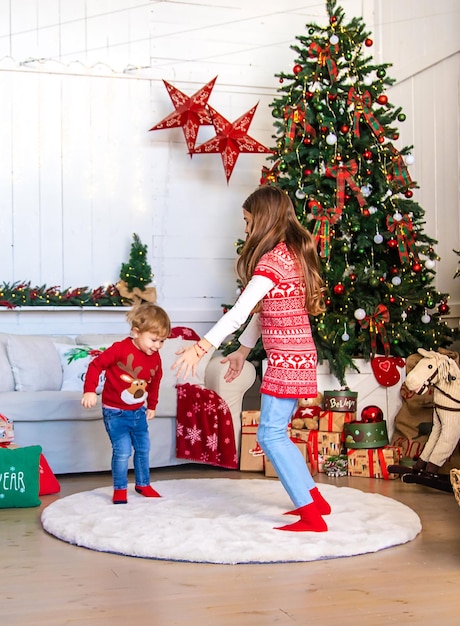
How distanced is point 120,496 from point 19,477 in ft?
1.53

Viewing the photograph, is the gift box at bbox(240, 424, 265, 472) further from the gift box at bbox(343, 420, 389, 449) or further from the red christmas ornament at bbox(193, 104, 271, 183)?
the red christmas ornament at bbox(193, 104, 271, 183)

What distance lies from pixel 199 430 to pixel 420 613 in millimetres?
2625

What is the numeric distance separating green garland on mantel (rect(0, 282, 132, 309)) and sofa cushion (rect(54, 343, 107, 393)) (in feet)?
1.94

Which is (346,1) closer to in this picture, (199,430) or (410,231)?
(410,231)

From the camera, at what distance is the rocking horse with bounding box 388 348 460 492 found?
432cm

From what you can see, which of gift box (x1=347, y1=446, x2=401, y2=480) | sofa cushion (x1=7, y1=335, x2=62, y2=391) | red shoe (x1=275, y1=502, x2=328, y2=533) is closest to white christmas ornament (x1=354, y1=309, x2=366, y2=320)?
gift box (x1=347, y1=446, x2=401, y2=480)

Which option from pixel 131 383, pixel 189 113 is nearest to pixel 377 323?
pixel 131 383

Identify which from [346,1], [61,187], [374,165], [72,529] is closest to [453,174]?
[374,165]

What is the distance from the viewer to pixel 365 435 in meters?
4.75

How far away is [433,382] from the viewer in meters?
4.36

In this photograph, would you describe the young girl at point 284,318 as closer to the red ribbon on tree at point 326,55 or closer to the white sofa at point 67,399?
the white sofa at point 67,399

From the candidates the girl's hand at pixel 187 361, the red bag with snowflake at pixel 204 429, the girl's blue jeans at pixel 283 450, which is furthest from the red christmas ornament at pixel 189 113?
the girl's hand at pixel 187 361

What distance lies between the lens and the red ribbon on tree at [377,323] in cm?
511

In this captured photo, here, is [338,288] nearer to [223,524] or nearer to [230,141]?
[230,141]
